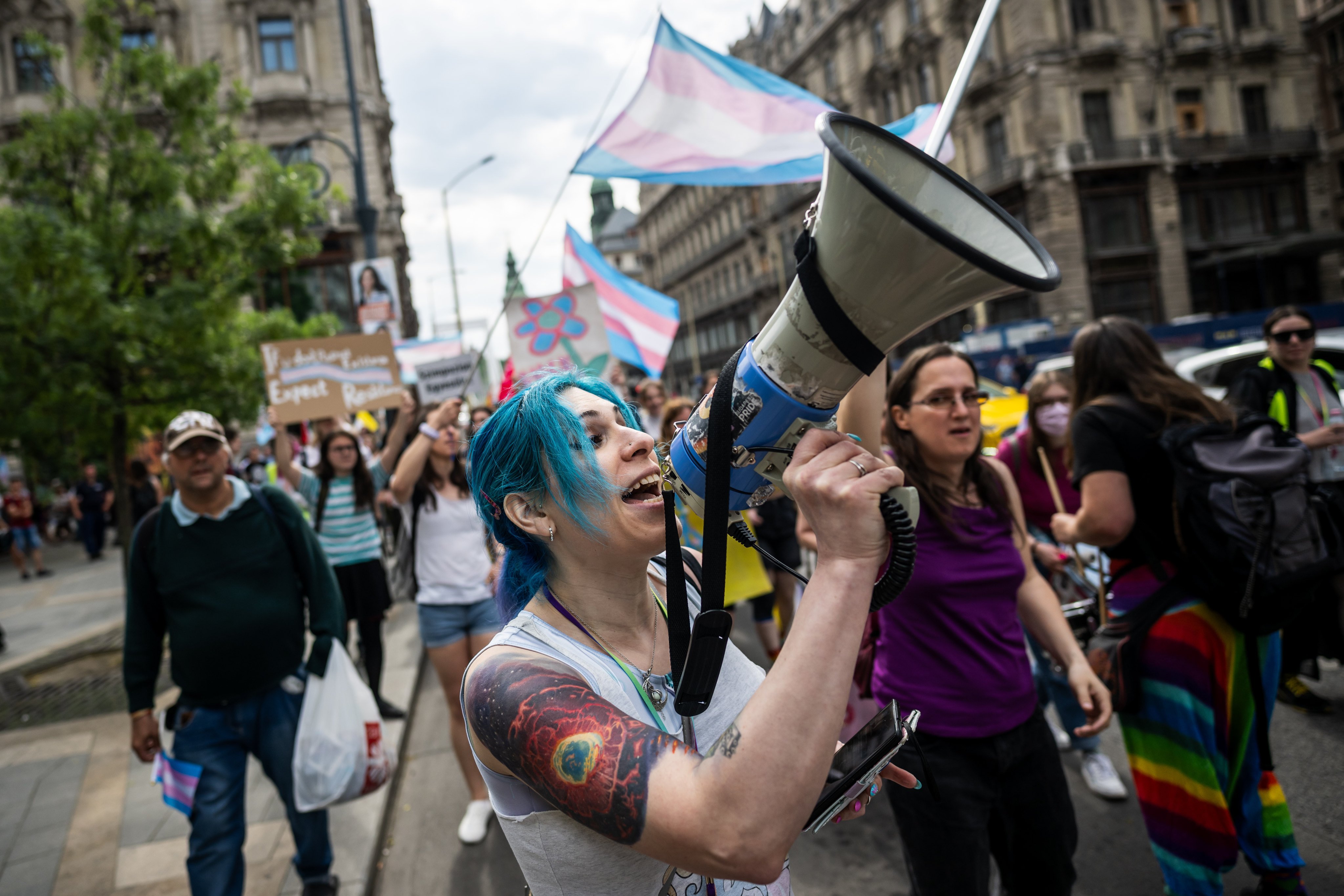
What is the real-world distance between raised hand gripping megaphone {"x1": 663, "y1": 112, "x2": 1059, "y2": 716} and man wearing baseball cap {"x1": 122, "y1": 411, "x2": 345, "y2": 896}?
2410 millimetres

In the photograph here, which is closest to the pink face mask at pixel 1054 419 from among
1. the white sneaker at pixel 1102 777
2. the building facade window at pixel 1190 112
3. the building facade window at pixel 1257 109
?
the white sneaker at pixel 1102 777

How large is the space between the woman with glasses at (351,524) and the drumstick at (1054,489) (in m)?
3.40

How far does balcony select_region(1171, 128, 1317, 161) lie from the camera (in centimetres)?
3142

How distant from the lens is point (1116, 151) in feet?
100

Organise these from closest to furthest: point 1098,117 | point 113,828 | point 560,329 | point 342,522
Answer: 1. point 113,828
2. point 342,522
3. point 560,329
4. point 1098,117

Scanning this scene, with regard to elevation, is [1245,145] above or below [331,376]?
above

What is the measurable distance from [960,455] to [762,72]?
3.48 m

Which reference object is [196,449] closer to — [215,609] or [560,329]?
[215,609]

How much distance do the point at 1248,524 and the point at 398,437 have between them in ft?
12.3

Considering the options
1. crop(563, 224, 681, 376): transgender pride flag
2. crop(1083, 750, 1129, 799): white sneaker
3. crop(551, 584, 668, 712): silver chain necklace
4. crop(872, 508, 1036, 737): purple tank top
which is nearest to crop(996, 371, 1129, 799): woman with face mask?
crop(1083, 750, 1129, 799): white sneaker

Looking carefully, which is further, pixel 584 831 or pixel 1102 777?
pixel 1102 777

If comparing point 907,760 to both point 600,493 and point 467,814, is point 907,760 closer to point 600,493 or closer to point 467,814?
point 600,493

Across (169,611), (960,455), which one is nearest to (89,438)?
(169,611)

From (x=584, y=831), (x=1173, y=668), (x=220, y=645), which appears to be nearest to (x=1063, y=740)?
(x=1173, y=668)
